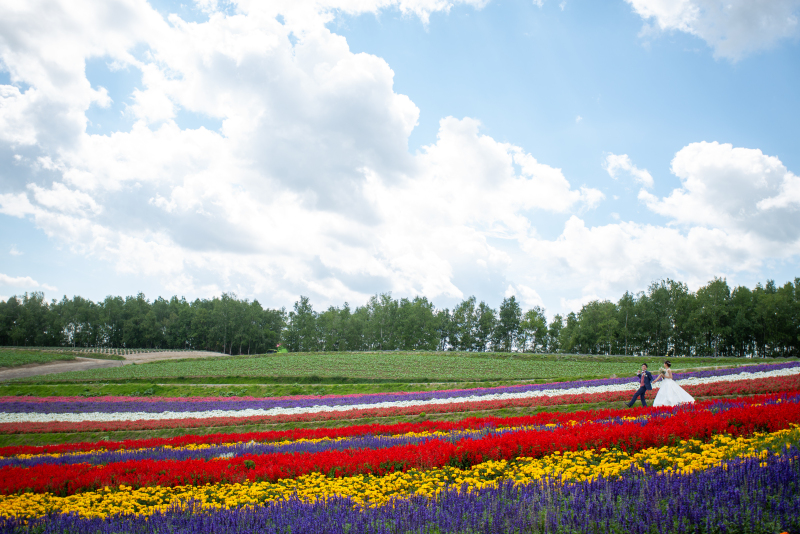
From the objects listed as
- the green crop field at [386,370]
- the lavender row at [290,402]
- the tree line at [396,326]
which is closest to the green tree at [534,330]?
the tree line at [396,326]

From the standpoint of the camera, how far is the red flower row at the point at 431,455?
8078mm

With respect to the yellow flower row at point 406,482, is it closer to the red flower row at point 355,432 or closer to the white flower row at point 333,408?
the red flower row at point 355,432

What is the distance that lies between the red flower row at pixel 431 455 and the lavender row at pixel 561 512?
2426 mm

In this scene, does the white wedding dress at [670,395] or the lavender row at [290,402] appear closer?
the white wedding dress at [670,395]

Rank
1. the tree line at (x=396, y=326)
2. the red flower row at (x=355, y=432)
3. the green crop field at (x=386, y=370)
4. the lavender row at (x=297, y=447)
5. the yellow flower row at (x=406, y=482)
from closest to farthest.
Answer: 1. the yellow flower row at (x=406, y=482)
2. the lavender row at (x=297, y=447)
3. the red flower row at (x=355, y=432)
4. the green crop field at (x=386, y=370)
5. the tree line at (x=396, y=326)

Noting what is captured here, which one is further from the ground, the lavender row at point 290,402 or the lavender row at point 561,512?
the lavender row at point 561,512

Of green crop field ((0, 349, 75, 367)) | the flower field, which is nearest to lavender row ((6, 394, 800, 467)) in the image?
the flower field

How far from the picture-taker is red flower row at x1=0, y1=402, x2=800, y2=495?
26.5 ft

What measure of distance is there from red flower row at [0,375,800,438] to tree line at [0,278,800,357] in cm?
7393

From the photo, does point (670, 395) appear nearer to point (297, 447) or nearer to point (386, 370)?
point (297, 447)

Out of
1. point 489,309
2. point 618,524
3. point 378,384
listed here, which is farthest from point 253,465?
point 489,309

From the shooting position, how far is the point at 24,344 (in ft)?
379

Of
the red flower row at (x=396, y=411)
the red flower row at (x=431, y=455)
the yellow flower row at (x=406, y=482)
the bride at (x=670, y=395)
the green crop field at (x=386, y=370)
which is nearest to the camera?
the yellow flower row at (x=406, y=482)

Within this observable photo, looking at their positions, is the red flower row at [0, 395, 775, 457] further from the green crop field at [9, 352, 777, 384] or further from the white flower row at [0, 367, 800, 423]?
the green crop field at [9, 352, 777, 384]
